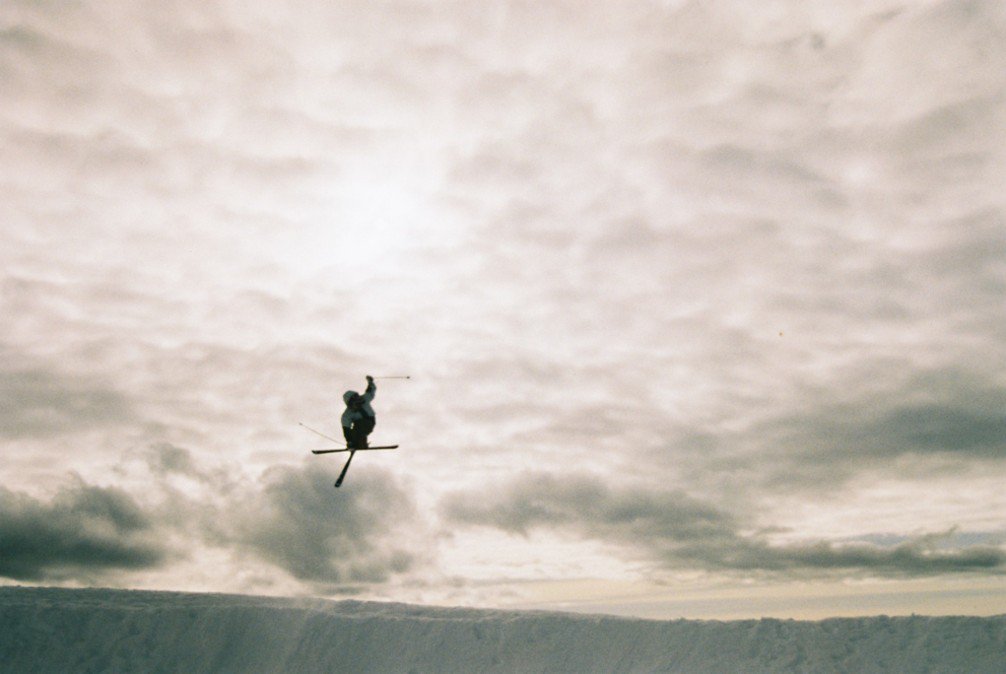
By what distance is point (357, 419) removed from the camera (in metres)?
25.3

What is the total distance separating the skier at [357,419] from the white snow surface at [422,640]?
111303 mm

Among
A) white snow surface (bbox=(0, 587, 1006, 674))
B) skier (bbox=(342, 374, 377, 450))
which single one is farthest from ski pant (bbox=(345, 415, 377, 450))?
white snow surface (bbox=(0, 587, 1006, 674))

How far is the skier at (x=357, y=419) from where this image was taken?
995 inches

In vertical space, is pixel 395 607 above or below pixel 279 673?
above

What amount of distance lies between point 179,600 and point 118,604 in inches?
425

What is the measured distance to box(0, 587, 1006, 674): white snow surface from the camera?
121 meters

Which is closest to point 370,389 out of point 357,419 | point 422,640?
point 357,419

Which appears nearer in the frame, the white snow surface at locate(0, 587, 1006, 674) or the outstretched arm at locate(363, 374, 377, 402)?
the outstretched arm at locate(363, 374, 377, 402)

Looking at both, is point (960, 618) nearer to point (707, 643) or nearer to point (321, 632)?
point (707, 643)

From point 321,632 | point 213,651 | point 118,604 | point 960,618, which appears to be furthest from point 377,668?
point 960,618

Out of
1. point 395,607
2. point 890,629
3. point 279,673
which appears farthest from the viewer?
point 395,607

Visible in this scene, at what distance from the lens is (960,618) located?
12650cm

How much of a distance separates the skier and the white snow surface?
11130 cm

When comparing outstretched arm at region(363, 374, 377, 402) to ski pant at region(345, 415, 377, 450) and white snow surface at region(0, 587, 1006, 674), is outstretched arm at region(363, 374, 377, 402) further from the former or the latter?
white snow surface at region(0, 587, 1006, 674)
